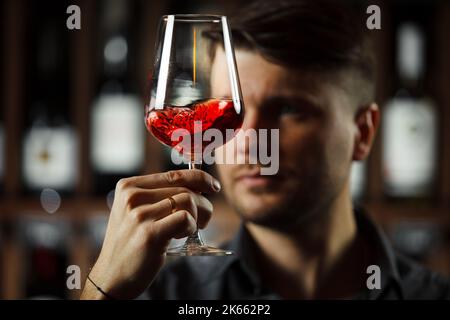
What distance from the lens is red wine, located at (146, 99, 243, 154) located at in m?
0.62

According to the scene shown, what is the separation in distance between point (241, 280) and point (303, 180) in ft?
0.57

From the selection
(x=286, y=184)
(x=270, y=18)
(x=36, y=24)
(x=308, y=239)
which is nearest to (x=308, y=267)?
(x=308, y=239)

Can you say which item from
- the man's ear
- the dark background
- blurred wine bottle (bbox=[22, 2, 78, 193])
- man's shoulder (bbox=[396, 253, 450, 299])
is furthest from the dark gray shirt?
blurred wine bottle (bbox=[22, 2, 78, 193])

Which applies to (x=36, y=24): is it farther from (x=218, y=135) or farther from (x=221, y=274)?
(x=218, y=135)

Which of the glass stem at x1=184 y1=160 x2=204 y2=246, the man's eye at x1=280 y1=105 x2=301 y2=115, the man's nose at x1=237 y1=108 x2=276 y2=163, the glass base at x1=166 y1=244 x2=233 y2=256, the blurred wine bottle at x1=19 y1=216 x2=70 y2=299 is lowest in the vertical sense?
the blurred wine bottle at x1=19 y1=216 x2=70 y2=299

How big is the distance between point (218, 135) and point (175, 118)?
39 mm

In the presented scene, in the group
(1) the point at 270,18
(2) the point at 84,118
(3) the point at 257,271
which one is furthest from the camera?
(2) the point at 84,118

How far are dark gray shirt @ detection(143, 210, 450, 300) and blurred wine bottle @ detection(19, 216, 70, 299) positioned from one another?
87 centimetres

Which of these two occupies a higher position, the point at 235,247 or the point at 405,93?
the point at 405,93

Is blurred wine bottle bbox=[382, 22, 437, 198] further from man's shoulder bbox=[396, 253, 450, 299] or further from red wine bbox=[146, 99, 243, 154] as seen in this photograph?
red wine bbox=[146, 99, 243, 154]

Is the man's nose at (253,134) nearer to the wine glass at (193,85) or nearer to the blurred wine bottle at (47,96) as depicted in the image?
the wine glass at (193,85)

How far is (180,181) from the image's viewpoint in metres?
0.61

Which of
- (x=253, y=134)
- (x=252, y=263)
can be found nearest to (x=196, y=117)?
(x=253, y=134)

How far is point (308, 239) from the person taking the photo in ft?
3.37
